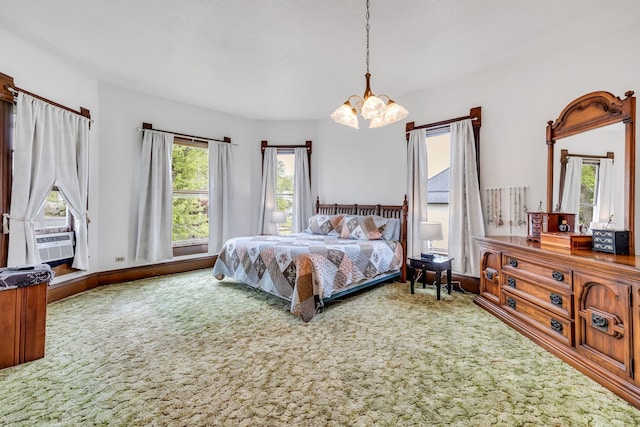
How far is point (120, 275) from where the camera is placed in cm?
413

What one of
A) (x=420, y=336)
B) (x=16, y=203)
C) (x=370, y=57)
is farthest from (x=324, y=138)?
(x=16, y=203)

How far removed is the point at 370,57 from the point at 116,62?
10.4 feet

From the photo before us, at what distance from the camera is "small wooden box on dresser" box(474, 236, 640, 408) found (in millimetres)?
1662

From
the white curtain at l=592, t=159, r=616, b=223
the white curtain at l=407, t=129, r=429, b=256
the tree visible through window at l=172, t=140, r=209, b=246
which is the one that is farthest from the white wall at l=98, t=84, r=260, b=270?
the white curtain at l=592, t=159, r=616, b=223

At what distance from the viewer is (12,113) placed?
2.86 m

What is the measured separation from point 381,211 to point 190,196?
11.5 feet

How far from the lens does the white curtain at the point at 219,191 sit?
506 centimetres

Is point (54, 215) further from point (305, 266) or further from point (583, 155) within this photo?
point (583, 155)

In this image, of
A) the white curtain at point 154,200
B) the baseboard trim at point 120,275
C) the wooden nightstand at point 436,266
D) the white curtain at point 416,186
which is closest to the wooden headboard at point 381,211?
the white curtain at point 416,186

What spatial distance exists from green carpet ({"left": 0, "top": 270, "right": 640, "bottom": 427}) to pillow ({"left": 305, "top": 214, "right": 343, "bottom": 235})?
69.9 inches

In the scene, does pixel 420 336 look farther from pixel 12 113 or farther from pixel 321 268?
pixel 12 113

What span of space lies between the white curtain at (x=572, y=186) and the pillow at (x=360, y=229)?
216cm

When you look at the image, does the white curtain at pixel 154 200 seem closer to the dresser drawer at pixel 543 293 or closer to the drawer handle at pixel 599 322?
the dresser drawer at pixel 543 293

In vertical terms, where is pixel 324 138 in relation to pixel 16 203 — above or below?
above
